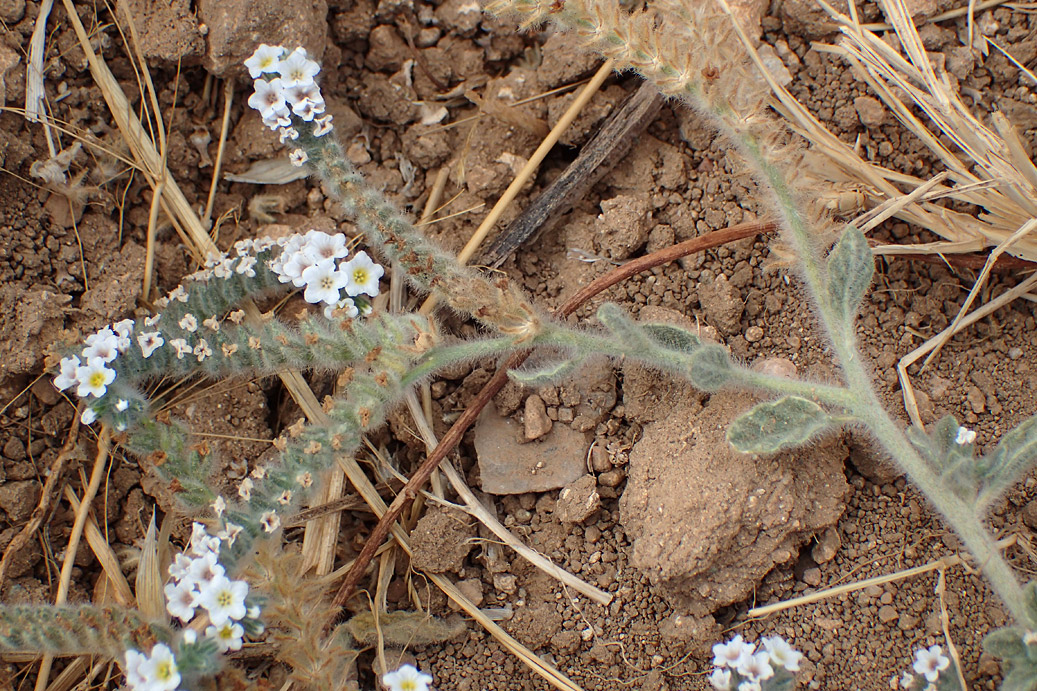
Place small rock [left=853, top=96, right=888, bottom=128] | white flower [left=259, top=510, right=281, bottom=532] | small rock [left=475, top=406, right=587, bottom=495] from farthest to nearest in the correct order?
small rock [left=853, top=96, right=888, bottom=128] → small rock [left=475, top=406, right=587, bottom=495] → white flower [left=259, top=510, right=281, bottom=532]

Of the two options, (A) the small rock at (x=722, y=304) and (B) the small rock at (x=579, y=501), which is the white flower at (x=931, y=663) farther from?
(A) the small rock at (x=722, y=304)

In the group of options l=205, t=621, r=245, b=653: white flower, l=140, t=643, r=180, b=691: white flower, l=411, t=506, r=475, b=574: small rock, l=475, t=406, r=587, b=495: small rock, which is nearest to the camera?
l=140, t=643, r=180, b=691: white flower

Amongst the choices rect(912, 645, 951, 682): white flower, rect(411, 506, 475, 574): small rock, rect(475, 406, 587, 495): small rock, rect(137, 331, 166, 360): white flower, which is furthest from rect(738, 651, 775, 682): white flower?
rect(137, 331, 166, 360): white flower

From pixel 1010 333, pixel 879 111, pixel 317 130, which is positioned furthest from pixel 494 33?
pixel 1010 333

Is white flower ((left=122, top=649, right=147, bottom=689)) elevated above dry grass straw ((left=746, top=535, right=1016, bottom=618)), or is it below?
above

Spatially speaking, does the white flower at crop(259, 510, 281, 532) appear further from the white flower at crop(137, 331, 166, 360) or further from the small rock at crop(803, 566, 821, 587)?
the small rock at crop(803, 566, 821, 587)

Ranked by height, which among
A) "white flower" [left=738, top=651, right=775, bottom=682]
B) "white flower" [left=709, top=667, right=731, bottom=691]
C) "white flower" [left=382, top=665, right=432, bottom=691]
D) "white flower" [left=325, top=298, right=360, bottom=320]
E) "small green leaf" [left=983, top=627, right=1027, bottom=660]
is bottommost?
"white flower" [left=709, top=667, right=731, bottom=691]
